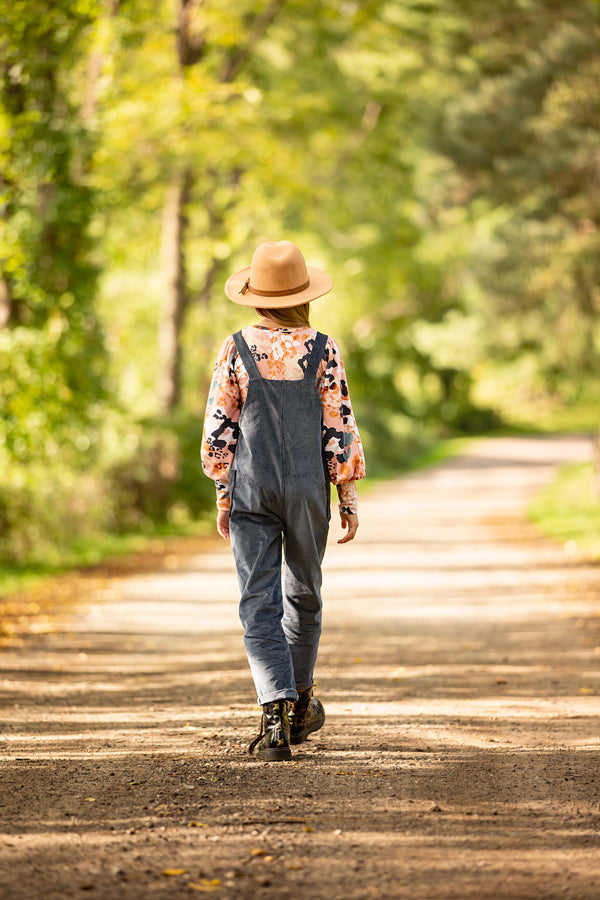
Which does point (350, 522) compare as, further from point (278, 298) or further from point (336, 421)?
point (278, 298)

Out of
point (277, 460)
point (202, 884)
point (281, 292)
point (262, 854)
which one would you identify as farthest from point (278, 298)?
point (202, 884)

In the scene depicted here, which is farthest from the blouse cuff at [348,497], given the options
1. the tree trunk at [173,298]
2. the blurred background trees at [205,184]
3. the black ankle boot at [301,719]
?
the tree trunk at [173,298]

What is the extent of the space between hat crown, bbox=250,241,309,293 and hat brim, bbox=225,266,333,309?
0.04 metres

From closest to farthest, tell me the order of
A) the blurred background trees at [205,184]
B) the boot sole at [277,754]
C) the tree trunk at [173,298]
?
the boot sole at [277,754]
the blurred background trees at [205,184]
the tree trunk at [173,298]

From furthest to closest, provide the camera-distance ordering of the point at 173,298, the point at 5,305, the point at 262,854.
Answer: the point at 173,298
the point at 5,305
the point at 262,854

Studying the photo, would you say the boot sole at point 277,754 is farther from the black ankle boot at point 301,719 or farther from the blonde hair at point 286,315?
the blonde hair at point 286,315

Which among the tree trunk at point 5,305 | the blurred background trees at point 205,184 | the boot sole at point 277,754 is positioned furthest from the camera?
the tree trunk at point 5,305

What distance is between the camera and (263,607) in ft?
15.9

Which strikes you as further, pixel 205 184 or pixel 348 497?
pixel 205 184

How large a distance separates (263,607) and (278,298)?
1.35 meters

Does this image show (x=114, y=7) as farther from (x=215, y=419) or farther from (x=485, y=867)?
(x=485, y=867)

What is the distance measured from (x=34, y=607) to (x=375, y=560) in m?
4.74

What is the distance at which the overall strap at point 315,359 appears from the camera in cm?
486

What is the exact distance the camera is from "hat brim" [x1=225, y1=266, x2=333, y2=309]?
4.92m
